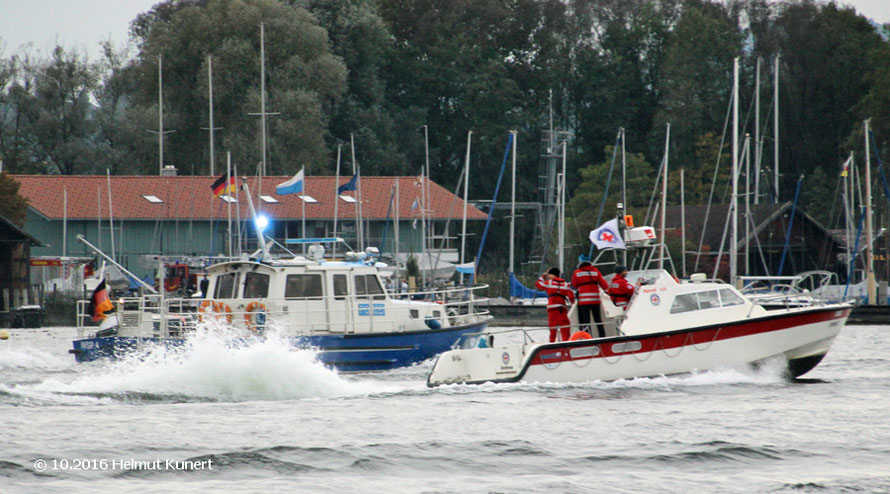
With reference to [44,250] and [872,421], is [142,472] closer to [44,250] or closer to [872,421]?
[872,421]

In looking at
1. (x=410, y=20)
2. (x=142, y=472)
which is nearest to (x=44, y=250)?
(x=410, y=20)

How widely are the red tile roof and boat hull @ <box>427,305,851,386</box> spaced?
112ft

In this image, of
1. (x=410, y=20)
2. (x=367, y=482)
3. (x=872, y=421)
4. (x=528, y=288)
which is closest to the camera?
(x=367, y=482)

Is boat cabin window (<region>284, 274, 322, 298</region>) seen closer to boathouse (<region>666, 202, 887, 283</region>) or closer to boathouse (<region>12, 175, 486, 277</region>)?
boathouse (<region>12, 175, 486, 277</region>)

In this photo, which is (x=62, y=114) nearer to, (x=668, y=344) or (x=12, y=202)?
(x=12, y=202)

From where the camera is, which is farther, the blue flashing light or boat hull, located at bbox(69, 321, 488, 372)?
the blue flashing light

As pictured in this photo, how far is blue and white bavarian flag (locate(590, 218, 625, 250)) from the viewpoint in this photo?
2120 cm

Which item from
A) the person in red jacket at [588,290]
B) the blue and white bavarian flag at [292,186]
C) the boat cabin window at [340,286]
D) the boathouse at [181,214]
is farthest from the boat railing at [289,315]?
the boathouse at [181,214]

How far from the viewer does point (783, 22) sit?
243 ft

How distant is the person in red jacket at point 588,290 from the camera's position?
2012 cm

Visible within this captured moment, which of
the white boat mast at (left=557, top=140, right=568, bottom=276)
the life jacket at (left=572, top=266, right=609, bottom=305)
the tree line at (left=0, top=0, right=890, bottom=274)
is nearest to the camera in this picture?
the life jacket at (left=572, top=266, right=609, bottom=305)

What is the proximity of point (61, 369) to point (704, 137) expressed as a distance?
169ft

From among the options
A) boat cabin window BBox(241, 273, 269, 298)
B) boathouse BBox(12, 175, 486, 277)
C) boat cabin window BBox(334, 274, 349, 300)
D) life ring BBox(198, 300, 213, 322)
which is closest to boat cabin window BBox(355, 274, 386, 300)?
boat cabin window BBox(334, 274, 349, 300)

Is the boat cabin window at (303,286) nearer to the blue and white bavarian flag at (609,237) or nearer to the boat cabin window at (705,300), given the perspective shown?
the blue and white bavarian flag at (609,237)
